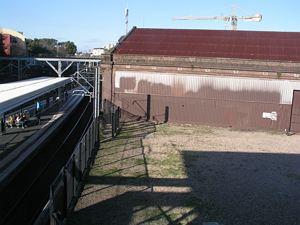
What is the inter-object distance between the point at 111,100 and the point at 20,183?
17289 millimetres

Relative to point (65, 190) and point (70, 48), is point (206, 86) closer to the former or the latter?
point (65, 190)

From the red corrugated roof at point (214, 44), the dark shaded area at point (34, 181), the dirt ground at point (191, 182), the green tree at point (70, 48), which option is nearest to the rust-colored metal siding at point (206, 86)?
the red corrugated roof at point (214, 44)

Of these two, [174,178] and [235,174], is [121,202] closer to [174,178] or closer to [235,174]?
[174,178]

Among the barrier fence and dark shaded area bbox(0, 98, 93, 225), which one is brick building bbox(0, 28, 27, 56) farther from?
the barrier fence

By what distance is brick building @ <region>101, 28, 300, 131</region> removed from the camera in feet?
96.6

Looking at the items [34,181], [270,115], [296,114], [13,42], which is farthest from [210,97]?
[13,42]

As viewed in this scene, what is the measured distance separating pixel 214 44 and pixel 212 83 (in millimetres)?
5006

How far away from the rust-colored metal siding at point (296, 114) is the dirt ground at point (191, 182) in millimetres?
5241

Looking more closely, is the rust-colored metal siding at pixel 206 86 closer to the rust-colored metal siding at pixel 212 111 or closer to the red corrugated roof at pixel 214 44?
the rust-colored metal siding at pixel 212 111

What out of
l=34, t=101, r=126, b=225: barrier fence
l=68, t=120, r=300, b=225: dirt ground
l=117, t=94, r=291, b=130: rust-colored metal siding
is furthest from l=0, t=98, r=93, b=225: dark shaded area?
l=117, t=94, r=291, b=130: rust-colored metal siding

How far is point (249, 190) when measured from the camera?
568 inches

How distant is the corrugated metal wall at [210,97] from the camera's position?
29.5m

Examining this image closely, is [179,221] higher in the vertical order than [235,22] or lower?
lower

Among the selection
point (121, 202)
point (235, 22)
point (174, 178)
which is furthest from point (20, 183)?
point (235, 22)
